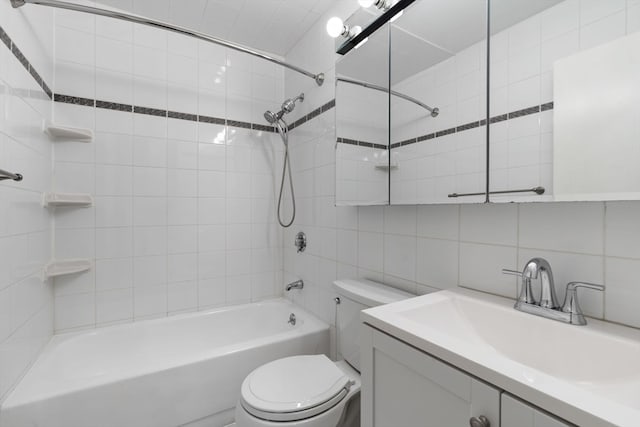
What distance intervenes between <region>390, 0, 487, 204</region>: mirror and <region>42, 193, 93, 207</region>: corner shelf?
5.66ft

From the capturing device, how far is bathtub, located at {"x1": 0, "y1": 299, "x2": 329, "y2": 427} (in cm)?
114

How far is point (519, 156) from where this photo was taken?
858mm

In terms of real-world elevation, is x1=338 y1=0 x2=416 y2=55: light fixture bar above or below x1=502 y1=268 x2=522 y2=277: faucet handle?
above

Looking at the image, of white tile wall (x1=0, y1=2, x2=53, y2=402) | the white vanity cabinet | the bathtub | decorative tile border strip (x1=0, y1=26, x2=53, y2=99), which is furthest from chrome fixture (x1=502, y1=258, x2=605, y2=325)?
decorative tile border strip (x1=0, y1=26, x2=53, y2=99)

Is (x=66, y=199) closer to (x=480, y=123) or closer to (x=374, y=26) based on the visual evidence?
(x=374, y=26)

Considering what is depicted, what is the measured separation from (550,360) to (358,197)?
38.2 inches

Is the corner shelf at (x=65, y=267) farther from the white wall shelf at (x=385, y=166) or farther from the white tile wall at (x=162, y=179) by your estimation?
the white wall shelf at (x=385, y=166)

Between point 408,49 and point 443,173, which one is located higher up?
point 408,49

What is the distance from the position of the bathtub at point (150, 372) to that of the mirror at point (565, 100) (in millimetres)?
1369

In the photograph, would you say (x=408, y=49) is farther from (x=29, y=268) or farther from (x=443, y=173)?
(x=29, y=268)

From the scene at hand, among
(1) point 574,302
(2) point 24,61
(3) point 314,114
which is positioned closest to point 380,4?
(3) point 314,114

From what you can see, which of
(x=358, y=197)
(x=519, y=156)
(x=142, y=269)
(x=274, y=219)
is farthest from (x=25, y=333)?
(x=519, y=156)

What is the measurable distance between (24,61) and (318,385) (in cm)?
189

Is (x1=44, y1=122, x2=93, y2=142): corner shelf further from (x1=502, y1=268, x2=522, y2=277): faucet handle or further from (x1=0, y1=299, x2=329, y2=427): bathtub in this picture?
(x1=502, y1=268, x2=522, y2=277): faucet handle
